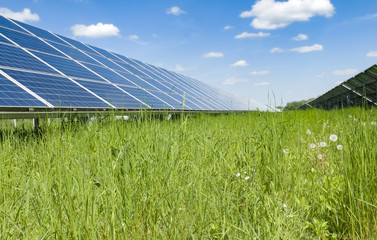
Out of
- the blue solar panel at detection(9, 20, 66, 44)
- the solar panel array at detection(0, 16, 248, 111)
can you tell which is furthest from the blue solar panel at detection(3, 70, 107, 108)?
the blue solar panel at detection(9, 20, 66, 44)

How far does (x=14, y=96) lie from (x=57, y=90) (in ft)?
4.22

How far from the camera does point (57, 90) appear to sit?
5.61 m

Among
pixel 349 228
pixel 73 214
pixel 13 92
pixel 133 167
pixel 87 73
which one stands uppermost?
pixel 87 73

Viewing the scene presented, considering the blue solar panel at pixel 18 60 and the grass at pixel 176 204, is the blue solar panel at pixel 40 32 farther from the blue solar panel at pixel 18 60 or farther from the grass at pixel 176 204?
the grass at pixel 176 204

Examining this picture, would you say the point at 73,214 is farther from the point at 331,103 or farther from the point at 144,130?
the point at 331,103

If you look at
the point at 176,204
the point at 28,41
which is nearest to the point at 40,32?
the point at 28,41

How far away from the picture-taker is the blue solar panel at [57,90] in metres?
5.11

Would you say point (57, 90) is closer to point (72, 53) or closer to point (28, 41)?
point (28, 41)

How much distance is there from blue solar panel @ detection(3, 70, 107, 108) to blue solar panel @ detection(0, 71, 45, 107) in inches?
10.1

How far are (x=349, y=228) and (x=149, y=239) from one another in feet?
3.98

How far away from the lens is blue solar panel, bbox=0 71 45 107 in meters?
4.11

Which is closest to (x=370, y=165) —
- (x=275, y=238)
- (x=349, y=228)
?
(x=349, y=228)

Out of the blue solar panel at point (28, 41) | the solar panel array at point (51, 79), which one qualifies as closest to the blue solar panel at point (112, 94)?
the solar panel array at point (51, 79)

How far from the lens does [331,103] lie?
112 feet
